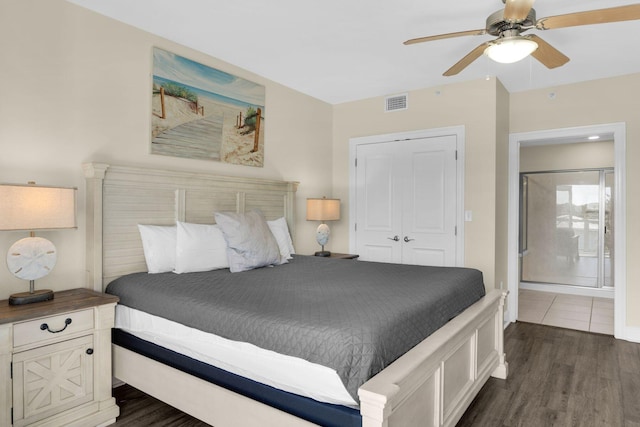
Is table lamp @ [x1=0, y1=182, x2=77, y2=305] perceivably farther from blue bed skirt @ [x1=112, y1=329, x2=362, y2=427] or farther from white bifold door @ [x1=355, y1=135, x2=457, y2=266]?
white bifold door @ [x1=355, y1=135, x2=457, y2=266]

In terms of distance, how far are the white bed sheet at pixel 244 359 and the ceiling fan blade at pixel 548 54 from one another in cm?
218

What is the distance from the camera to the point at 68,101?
2590mm

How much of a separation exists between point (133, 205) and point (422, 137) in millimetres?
3113

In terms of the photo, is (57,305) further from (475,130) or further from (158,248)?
(475,130)

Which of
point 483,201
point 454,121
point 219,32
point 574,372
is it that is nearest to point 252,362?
point 219,32

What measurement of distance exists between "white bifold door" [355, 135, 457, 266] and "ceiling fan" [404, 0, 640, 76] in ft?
5.98

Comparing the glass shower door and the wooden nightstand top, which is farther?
the glass shower door

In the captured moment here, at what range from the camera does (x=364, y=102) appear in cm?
489

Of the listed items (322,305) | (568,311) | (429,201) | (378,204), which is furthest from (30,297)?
(568,311)

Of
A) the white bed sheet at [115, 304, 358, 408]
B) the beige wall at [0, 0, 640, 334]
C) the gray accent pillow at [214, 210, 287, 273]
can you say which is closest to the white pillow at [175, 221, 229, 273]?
the gray accent pillow at [214, 210, 287, 273]

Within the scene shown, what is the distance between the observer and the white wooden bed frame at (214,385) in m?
1.61

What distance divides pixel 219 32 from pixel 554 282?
6.16 meters

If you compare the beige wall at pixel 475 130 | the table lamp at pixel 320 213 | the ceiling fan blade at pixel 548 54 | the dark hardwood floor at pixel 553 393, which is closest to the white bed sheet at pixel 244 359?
the dark hardwood floor at pixel 553 393

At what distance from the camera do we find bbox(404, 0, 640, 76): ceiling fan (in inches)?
75.7
